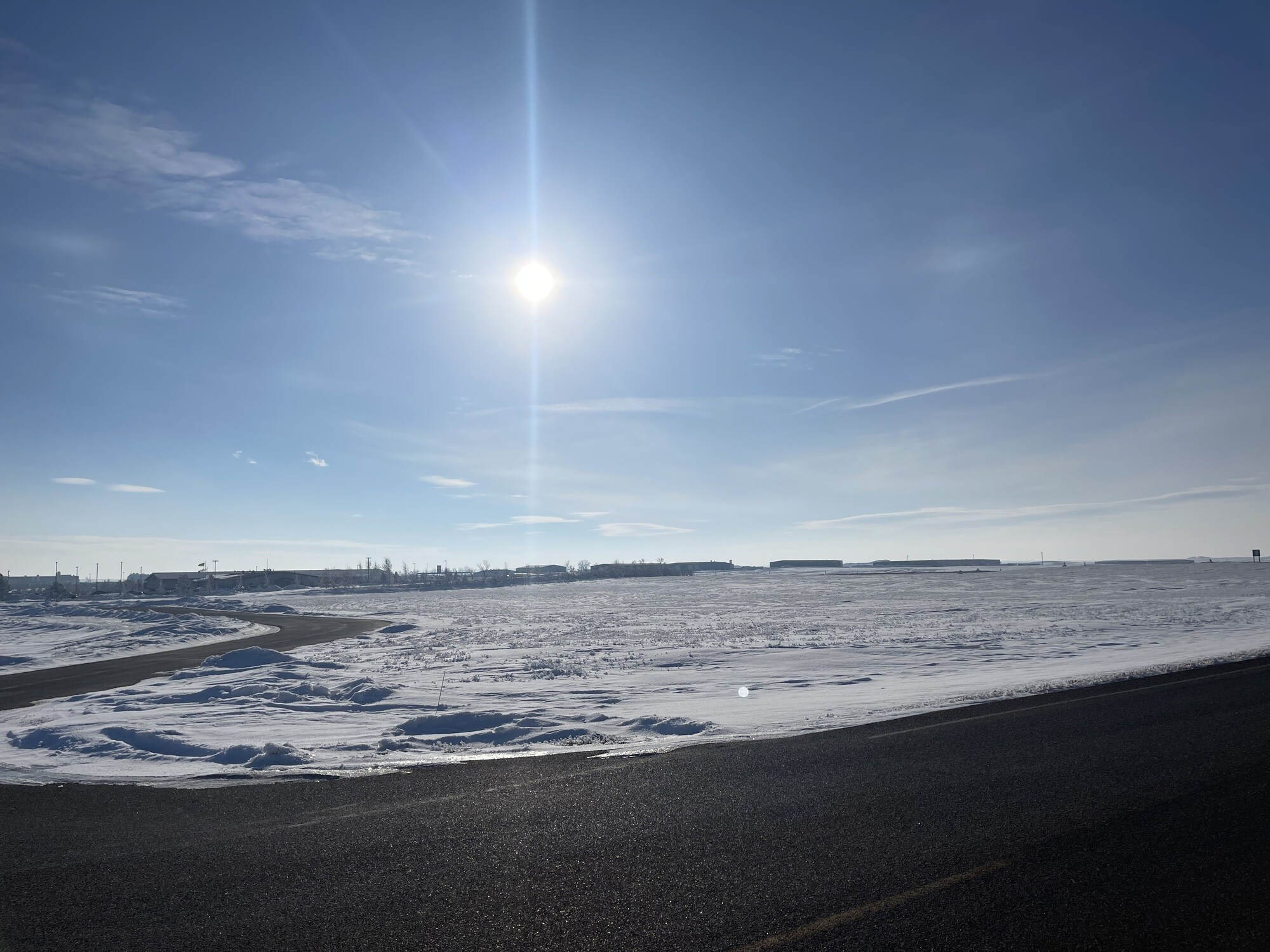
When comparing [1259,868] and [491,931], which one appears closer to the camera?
[491,931]

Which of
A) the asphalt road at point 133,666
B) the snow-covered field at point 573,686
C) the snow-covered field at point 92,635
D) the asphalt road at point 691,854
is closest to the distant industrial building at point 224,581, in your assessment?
the snow-covered field at point 92,635

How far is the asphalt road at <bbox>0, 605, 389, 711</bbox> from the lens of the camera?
1919 cm

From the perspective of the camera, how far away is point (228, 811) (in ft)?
25.3

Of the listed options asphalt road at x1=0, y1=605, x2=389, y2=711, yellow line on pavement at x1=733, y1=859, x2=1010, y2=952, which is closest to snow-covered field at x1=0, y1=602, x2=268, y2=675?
asphalt road at x1=0, y1=605, x2=389, y2=711

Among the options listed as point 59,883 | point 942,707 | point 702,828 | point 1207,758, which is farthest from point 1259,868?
point 59,883

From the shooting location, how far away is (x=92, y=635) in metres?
41.8

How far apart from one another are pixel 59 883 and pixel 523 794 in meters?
3.82

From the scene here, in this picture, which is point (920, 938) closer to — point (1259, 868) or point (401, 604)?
point (1259, 868)

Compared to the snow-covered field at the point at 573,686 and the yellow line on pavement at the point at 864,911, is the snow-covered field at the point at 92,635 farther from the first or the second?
the yellow line on pavement at the point at 864,911

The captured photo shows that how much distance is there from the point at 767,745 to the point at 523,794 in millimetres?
3654

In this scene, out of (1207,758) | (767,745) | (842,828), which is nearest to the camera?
(842,828)

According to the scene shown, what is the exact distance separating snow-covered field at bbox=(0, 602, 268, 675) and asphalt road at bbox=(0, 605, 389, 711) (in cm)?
173

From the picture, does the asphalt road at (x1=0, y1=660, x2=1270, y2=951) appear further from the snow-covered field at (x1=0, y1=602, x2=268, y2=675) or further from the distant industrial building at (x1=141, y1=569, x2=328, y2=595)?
the distant industrial building at (x1=141, y1=569, x2=328, y2=595)

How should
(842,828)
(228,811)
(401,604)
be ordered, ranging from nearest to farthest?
(842,828)
(228,811)
(401,604)
